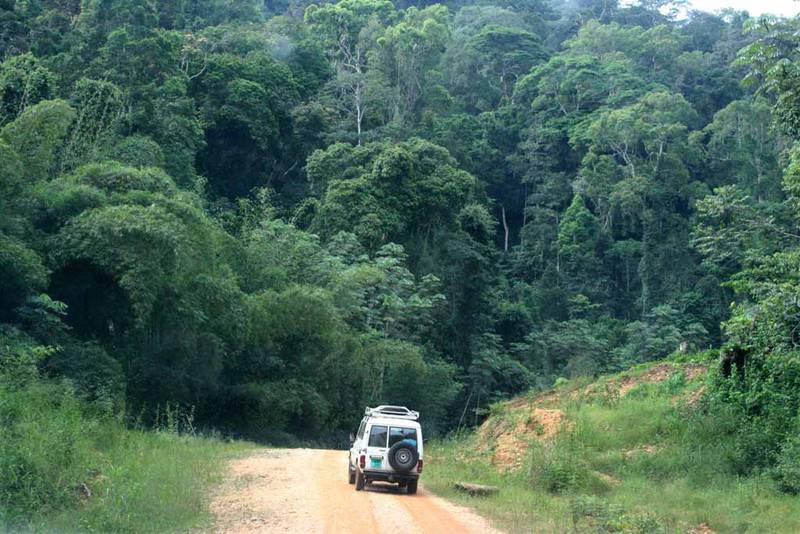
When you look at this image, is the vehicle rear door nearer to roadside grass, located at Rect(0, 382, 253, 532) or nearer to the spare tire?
the spare tire

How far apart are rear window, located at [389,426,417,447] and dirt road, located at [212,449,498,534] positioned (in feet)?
3.25

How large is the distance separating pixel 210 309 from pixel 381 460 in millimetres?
14362

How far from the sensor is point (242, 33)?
5766cm

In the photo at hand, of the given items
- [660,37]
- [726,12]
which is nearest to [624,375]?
[660,37]

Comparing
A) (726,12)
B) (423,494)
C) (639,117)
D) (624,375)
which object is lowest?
(423,494)

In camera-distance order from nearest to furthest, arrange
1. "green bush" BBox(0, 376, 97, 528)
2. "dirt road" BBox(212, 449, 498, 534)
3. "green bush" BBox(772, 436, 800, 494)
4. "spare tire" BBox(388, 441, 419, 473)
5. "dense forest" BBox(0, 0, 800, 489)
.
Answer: "green bush" BBox(0, 376, 97, 528)
"dirt road" BBox(212, 449, 498, 534)
"green bush" BBox(772, 436, 800, 494)
"spare tire" BBox(388, 441, 419, 473)
"dense forest" BBox(0, 0, 800, 489)

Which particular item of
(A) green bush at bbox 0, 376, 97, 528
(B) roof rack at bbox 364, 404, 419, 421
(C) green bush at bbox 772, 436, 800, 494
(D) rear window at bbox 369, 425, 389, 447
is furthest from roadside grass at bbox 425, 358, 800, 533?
(A) green bush at bbox 0, 376, 97, 528

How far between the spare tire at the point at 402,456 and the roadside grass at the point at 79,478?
3.21 meters

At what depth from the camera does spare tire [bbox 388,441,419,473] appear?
16266 mm

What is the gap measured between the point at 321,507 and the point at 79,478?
3656 mm

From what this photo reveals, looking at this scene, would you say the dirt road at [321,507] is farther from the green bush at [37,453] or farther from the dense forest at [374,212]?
the dense forest at [374,212]

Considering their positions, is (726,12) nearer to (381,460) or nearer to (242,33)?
(242,33)

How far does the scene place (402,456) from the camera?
1631 cm

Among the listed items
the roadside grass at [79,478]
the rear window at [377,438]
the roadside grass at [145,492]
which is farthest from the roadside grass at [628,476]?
the roadside grass at [79,478]
